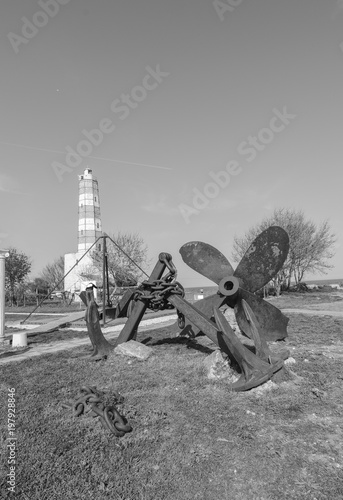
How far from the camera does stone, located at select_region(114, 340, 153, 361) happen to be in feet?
21.5

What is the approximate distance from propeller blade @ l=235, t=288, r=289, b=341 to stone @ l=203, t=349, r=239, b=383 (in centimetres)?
56

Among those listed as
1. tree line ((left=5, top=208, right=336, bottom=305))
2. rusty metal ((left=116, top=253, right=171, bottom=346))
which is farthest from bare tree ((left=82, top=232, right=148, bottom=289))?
rusty metal ((left=116, top=253, right=171, bottom=346))

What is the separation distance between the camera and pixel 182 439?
3.43m

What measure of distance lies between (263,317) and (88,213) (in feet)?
118

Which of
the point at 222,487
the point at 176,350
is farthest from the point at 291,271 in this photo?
the point at 222,487

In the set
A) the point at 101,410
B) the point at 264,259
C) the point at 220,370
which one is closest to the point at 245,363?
the point at 220,370

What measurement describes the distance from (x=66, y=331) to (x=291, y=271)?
76.1ft

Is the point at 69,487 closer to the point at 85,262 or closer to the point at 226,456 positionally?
the point at 226,456

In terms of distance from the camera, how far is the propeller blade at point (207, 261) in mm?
6152

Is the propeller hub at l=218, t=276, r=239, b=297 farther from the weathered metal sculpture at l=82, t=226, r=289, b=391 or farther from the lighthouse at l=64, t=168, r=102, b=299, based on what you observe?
the lighthouse at l=64, t=168, r=102, b=299

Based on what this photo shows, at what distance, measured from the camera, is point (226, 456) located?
122 inches

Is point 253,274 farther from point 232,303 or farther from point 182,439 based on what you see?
point 182,439

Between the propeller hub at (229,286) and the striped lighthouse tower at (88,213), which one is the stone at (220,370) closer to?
the propeller hub at (229,286)

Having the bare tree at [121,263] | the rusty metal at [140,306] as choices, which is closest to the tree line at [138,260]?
the bare tree at [121,263]
